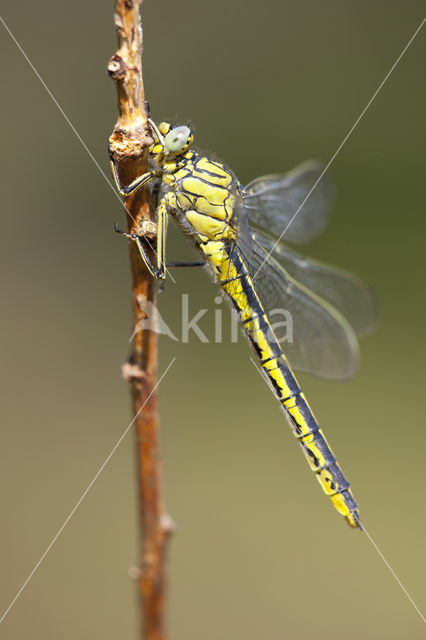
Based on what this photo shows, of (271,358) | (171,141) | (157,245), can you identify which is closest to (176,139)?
(171,141)

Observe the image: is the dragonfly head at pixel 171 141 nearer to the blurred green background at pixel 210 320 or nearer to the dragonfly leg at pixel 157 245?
the dragonfly leg at pixel 157 245

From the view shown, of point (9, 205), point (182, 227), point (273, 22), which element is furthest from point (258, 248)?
point (273, 22)

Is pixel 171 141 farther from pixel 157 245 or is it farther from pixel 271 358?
pixel 271 358

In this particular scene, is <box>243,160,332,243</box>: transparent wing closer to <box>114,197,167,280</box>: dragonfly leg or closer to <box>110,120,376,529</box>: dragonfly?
<box>110,120,376,529</box>: dragonfly

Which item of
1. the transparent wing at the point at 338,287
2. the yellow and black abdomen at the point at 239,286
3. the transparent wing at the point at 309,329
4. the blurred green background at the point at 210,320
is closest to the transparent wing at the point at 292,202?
the transparent wing at the point at 338,287

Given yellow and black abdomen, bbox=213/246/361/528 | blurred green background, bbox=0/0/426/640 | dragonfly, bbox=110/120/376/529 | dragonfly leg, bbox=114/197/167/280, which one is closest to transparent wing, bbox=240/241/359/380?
dragonfly, bbox=110/120/376/529

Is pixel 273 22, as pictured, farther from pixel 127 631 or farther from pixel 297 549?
pixel 127 631

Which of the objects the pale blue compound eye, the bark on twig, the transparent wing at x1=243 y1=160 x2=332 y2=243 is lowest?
the bark on twig
